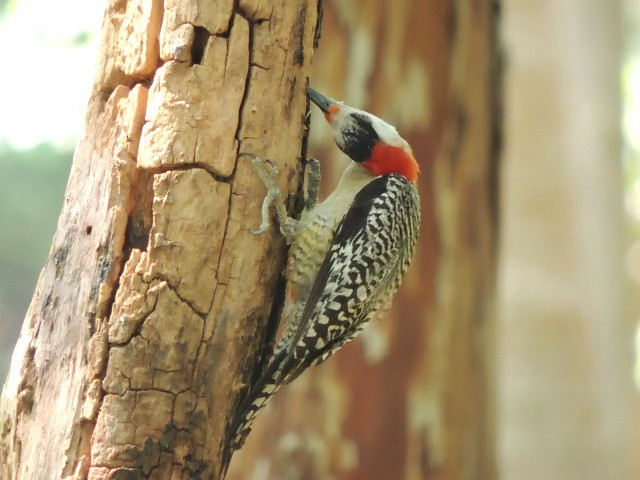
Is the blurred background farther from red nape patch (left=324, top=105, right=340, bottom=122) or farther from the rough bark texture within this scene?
red nape patch (left=324, top=105, right=340, bottom=122)

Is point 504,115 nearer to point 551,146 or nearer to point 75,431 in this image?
point 551,146

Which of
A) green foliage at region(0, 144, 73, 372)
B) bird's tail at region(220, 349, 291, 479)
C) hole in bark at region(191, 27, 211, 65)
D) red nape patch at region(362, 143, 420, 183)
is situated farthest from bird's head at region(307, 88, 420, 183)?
green foliage at region(0, 144, 73, 372)

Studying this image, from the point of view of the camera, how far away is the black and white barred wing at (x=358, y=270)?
2830 mm

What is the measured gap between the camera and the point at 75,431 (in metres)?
2.23

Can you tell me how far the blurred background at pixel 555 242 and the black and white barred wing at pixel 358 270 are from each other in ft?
8.81

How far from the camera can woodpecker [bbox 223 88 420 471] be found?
2.59m

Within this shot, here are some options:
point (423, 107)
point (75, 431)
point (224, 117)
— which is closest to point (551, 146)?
point (423, 107)

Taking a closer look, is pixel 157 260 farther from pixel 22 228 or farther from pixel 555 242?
pixel 555 242

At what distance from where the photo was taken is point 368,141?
3252 mm

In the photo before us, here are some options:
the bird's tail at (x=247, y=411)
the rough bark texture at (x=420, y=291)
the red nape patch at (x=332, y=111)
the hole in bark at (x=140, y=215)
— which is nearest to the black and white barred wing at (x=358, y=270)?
the bird's tail at (x=247, y=411)

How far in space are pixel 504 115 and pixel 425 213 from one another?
774 millimetres

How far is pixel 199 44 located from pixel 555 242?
426 centimetres

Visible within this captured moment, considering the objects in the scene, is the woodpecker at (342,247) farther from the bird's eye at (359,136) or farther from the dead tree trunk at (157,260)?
the dead tree trunk at (157,260)

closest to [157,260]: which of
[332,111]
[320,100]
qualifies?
[320,100]
